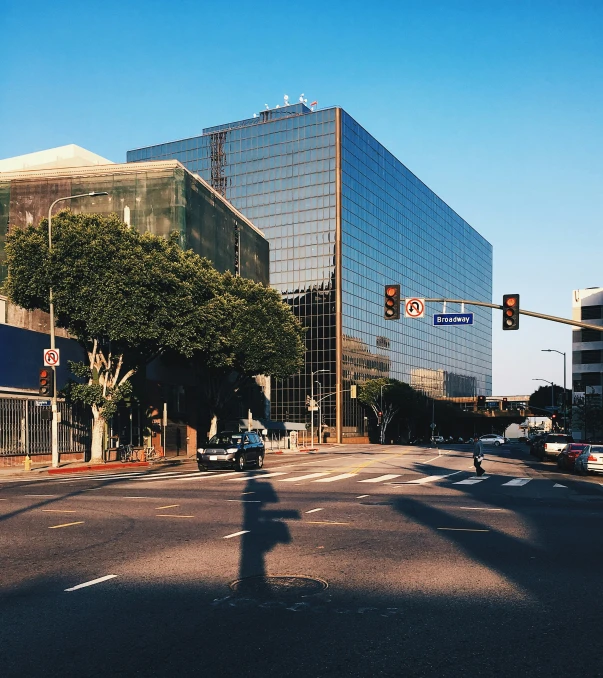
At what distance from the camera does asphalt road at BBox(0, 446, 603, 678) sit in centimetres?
616

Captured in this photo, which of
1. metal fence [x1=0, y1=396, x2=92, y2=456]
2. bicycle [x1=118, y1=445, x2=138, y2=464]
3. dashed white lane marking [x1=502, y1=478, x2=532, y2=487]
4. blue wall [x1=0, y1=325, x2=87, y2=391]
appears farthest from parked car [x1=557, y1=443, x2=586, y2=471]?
blue wall [x1=0, y1=325, x2=87, y2=391]

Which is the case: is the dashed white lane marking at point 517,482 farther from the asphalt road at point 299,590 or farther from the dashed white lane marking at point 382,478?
the asphalt road at point 299,590

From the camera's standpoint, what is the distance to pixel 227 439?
3362cm

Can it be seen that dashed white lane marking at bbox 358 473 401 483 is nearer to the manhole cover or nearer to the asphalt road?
the asphalt road

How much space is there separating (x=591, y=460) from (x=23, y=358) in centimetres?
2956

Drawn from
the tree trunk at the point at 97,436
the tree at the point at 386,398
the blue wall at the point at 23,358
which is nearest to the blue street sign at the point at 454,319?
the tree trunk at the point at 97,436

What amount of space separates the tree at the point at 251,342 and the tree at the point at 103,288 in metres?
9.94

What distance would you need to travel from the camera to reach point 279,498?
19.7 meters

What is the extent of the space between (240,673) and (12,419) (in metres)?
36.9

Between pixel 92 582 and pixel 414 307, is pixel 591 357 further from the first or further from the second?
pixel 92 582

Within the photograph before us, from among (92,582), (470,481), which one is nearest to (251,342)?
(470,481)

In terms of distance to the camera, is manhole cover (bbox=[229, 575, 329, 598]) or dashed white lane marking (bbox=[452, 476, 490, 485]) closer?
manhole cover (bbox=[229, 575, 329, 598])

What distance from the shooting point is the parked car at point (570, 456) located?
36812mm

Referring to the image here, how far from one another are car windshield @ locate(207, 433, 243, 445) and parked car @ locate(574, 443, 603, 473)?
1524cm
